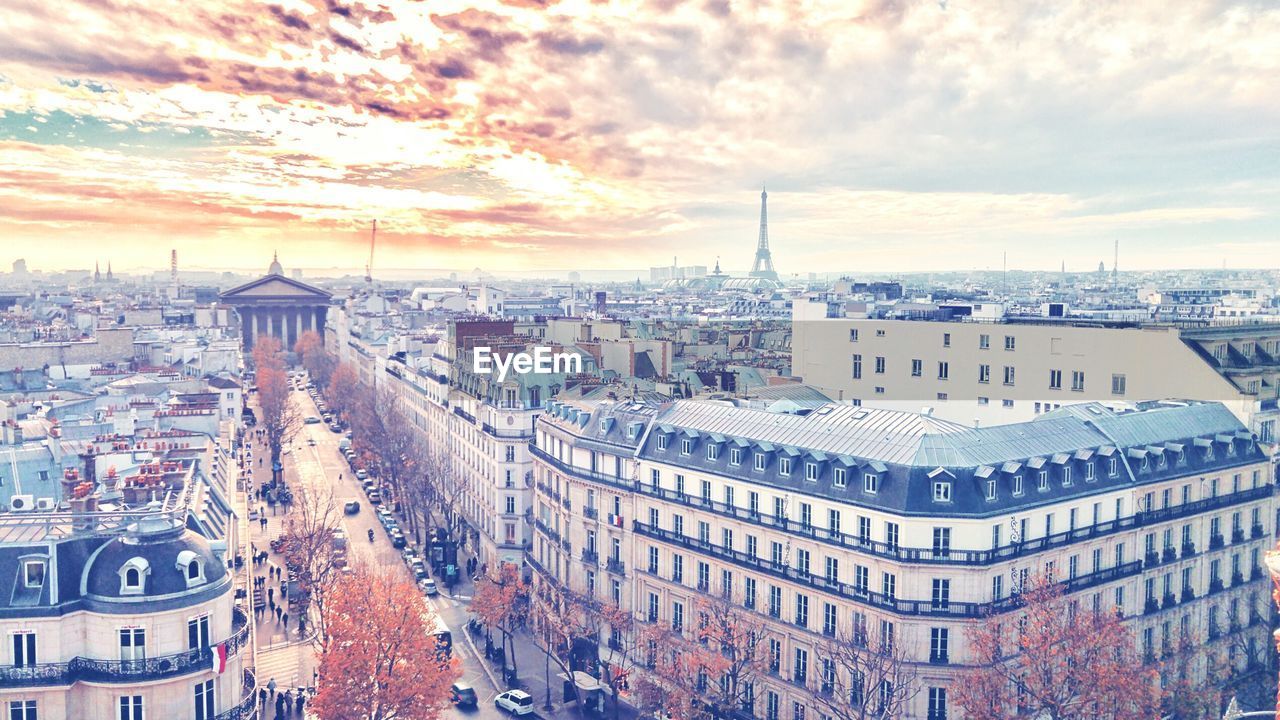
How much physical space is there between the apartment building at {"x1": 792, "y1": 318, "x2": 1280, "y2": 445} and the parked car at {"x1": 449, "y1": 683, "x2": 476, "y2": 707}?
3385 centimetres

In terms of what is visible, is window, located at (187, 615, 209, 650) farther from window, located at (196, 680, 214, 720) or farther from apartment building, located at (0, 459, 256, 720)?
window, located at (196, 680, 214, 720)

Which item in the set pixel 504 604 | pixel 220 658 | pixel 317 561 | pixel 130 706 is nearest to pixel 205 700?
pixel 220 658

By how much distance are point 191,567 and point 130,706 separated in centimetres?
491

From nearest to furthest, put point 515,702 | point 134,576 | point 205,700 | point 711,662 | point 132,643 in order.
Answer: point 132,643 → point 134,576 → point 205,700 → point 711,662 → point 515,702

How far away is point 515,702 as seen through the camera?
176ft

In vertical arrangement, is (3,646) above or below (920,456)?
below

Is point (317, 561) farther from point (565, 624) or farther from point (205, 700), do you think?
point (205, 700)

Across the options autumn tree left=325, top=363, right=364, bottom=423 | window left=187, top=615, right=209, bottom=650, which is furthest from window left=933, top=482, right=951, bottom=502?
autumn tree left=325, top=363, right=364, bottom=423

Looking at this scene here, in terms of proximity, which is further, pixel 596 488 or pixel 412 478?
pixel 412 478

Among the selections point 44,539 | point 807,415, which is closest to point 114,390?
point 44,539

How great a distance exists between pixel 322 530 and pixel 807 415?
34.2 meters

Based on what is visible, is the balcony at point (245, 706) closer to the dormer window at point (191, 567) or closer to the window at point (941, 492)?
the dormer window at point (191, 567)

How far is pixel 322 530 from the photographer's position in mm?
67562

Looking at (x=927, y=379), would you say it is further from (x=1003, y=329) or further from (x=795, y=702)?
(x=795, y=702)
